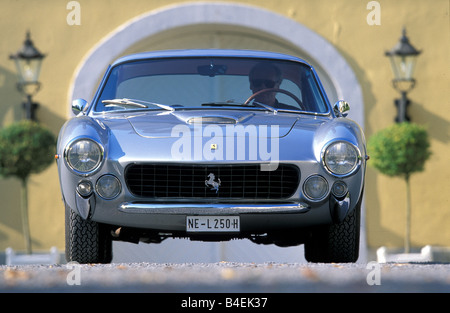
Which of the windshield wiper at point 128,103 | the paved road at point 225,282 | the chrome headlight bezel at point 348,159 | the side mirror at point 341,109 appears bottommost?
the paved road at point 225,282

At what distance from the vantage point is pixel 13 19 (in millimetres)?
13320

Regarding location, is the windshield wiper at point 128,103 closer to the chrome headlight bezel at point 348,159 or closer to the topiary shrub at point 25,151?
the chrome headlight bezel at point 348,159

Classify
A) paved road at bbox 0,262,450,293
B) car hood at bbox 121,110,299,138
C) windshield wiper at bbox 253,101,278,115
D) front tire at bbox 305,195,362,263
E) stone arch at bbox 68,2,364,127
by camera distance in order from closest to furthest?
paved road at bbox 0,262,450,293, car hood at bbox 121,110,299,138, front tire at bbox 305,195,362,263, windshield wiper at bbox 253,101,278,115, stone arch at bbox 68,2,364,127

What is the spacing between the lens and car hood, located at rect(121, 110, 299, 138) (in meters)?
5.33

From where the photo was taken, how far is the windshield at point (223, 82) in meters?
6.18

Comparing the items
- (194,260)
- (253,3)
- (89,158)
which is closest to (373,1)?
(253,3)

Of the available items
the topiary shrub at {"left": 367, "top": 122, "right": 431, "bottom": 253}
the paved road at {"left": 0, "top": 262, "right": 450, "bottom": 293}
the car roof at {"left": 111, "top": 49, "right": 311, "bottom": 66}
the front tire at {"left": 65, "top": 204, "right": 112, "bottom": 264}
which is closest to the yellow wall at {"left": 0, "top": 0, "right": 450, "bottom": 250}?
the topiary shrub at {"left": 367, "top": 122, "right": 431, "bottom": 253}

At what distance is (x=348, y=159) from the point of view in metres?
5.30

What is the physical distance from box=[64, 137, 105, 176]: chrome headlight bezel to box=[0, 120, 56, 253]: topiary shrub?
732 cm

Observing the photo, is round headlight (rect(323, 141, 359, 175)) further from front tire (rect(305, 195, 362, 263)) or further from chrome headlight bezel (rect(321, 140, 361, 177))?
front tire (rect(305, 195, 362, 263))

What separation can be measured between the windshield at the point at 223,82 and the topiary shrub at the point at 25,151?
245 inches

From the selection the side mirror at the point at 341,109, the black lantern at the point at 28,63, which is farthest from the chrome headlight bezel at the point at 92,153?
the black lantern at the point at 28,63

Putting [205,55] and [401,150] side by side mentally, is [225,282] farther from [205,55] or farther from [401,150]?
[401,150]
